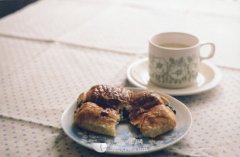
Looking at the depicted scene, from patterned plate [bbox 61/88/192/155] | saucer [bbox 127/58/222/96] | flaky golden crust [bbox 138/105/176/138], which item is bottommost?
saucer [bbox 127/58/222/96]

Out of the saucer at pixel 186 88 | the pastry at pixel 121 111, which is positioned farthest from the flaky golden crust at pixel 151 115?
the saucer at pixel 186 88

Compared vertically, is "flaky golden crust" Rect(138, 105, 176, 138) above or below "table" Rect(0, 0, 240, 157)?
above

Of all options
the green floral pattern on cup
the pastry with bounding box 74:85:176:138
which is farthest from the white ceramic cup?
the pastry with bounding box 74:85:176:138

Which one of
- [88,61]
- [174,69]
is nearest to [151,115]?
[174,69]

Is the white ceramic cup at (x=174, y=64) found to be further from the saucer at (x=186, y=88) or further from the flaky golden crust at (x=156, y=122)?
the flaky golden crust at (x=156, y=122)

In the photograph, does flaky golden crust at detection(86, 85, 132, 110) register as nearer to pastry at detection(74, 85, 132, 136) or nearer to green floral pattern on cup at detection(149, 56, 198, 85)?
pastry at detection(74, 85, 132, 136)

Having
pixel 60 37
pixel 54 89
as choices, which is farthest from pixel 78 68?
pixel 60 37

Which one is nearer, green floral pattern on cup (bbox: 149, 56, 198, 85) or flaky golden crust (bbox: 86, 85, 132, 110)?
flaky golden crust (bbox: 86, 85, 132, 110)
